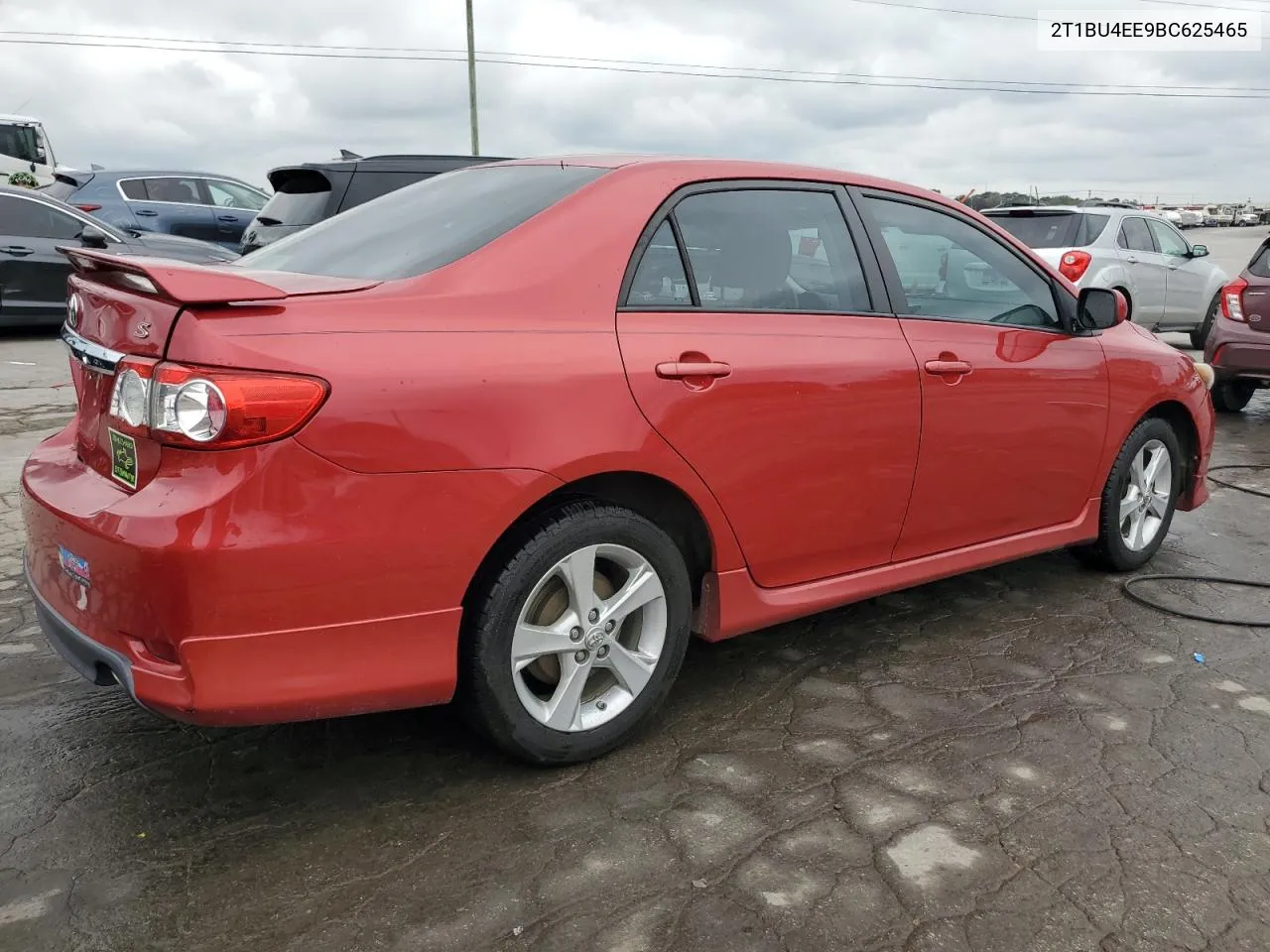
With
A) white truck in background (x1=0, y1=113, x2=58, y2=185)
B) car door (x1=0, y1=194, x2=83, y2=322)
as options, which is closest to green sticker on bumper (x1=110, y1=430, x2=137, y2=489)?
car door (x1=0, y1=194, x2=83, y2=322)

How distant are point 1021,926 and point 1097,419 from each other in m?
2.41

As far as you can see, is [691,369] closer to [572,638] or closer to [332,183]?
[572,638]

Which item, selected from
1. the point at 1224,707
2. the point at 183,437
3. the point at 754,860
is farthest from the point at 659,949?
the point at 1224,707

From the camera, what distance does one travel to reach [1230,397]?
9031 mm

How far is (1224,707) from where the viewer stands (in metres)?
3.35

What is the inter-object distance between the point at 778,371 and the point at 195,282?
154cm

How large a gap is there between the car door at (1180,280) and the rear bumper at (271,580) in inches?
450

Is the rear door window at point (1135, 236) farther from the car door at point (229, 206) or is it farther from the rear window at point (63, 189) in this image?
the rear window at point (63, 189)

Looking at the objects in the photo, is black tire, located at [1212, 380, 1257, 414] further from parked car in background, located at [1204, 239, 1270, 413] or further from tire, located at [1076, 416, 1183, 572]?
tire, located at [1076, 416, 1183, 572]

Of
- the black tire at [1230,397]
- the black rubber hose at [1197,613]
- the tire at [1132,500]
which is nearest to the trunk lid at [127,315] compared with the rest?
the tire at [1132,500]

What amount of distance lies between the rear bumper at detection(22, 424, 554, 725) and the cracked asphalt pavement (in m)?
0.37

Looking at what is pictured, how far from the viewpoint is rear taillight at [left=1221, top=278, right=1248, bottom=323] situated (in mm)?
8211

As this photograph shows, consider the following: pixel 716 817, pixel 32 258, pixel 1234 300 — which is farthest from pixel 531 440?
pixel 32 258

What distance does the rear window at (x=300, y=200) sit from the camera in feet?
26.0
